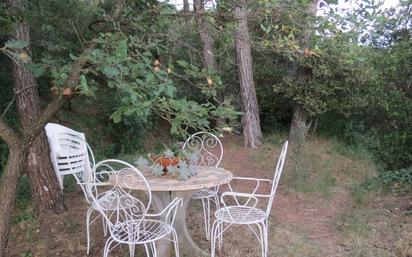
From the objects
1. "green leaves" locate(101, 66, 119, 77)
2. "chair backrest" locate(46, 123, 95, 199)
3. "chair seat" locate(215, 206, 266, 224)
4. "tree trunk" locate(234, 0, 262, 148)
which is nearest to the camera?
"green leaves" locate(101, 66, 119, 77)

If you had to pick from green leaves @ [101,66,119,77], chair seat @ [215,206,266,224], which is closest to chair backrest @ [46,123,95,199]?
chair seat @ [215,206,266,224]

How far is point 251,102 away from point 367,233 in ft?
14.2

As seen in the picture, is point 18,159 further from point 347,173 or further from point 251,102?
point 251,102

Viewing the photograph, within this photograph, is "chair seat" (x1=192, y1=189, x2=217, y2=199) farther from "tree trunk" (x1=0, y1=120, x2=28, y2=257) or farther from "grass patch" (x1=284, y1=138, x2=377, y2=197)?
"grass patch" (x1=284, y1=138, x2=377, y2=197)

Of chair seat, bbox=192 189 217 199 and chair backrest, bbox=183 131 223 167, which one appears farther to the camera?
chair backrest, bbox=183 131 223 167

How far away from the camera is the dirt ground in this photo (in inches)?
122

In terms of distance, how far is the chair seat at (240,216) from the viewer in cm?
267

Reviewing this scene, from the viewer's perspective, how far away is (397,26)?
7098 millimetres

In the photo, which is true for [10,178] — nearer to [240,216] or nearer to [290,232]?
[240,216]

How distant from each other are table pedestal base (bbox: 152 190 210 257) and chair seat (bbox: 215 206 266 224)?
0.28 meters

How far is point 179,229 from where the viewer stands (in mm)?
2941

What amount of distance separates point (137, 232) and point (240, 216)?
2.53ft

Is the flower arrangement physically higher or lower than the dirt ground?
higher

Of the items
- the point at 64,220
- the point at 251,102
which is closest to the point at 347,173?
the point at 251,102
